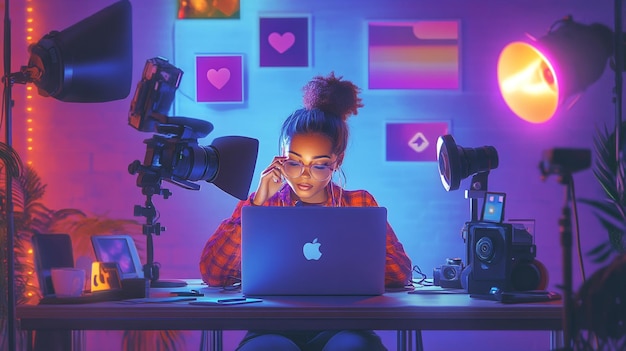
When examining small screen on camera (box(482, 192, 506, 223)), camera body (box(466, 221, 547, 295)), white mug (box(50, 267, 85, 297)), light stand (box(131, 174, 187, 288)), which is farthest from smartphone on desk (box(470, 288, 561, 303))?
white mug (box(50, 267, 85, 297))

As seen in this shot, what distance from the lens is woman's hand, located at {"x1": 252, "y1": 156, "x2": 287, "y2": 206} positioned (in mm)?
2678

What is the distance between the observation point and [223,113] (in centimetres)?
397

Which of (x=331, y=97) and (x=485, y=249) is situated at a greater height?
(x=331, y=97)

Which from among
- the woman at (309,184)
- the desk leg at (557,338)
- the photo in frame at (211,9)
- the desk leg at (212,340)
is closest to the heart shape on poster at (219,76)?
the photo in frame at (211,9)

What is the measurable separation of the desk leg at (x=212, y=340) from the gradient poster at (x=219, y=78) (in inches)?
66.8

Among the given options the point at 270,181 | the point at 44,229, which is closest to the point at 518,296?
the point at 270,181

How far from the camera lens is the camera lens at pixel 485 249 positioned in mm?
Answer: 2307

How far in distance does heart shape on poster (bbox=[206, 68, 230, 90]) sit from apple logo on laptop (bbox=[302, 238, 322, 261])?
1.97m

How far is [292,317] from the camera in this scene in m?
2.02

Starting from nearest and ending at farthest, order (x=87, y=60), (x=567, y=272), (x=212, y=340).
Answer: (x=567, y=272)
(x=212, y=340)
(x=87, y=60)

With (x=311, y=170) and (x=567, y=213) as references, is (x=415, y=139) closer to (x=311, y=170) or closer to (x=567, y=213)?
(x=311, y=170)

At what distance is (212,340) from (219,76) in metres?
1.82

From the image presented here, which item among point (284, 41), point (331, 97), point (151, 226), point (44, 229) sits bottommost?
point (44, 229)

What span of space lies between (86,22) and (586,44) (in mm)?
1778
